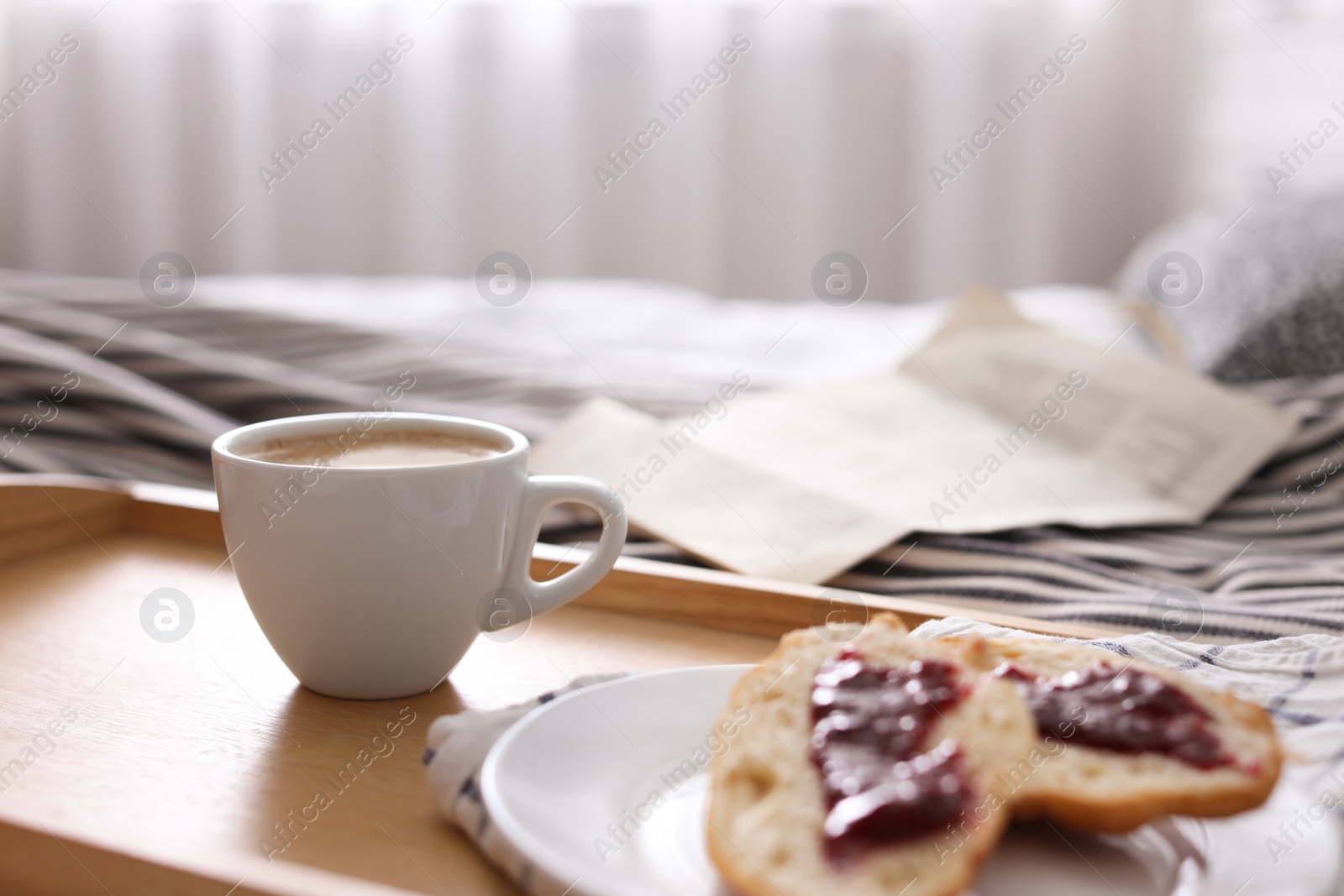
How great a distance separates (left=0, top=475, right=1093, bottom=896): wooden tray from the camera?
0.36 metres

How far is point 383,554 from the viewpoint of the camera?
1.53ft

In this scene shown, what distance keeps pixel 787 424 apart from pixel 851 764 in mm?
633

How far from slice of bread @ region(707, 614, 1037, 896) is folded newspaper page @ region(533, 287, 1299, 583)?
0.28m

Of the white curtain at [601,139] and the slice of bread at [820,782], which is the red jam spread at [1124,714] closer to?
the slice of bread at [820,782]

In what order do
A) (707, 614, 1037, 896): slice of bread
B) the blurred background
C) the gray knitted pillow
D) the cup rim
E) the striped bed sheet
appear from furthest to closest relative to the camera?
1. the blurred background
2. the gray knitted pillow
3. the striped bed sheet
4. the cup rim
5. (707, 614, 1037, 896): slice of bread

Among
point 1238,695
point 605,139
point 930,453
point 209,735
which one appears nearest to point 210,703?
point 209,735

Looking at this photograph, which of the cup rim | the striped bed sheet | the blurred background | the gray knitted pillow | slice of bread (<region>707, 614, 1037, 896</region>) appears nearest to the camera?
slice of bread (<region>707, 614, 1037, 896</region>)

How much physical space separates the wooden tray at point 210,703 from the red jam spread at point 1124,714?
173mm

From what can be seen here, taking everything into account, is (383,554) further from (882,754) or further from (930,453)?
(930,453)

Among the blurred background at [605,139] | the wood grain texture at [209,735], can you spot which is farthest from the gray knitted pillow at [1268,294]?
the blurred background at [605,139]

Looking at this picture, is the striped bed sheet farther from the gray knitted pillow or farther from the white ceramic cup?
the white ceramic cup

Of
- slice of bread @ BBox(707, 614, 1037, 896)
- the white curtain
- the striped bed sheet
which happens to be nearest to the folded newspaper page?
the striped bed sheet

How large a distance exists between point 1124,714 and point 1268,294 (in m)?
0.90

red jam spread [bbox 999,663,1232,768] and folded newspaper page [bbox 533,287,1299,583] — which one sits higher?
red jam spread [bbox 999,663,1232,768]
